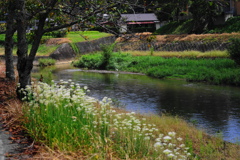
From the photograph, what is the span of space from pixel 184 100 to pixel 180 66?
40.5ft

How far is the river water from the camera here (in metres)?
14.0

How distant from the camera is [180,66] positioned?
3139 cm

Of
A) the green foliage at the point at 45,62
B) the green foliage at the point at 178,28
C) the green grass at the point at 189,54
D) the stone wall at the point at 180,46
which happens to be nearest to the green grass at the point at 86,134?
the green grass at the point at 189,54

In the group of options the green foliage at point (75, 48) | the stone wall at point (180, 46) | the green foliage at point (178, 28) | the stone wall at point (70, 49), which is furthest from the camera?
the green foliage at point (178, 28)

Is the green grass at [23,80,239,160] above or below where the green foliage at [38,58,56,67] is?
above

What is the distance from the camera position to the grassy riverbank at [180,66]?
25.7m

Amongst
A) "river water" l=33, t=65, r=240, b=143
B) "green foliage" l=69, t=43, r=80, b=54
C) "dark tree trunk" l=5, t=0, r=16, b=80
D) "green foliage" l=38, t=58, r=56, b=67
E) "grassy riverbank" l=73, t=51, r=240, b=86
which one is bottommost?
"river water" l=33, t=65, r=240, b=143

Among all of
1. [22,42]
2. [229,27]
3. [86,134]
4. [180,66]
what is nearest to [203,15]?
[229,27]

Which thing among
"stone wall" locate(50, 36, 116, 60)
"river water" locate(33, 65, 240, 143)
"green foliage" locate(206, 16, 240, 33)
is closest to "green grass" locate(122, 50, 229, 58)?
"river water" locate(33, 65, 240, 143)

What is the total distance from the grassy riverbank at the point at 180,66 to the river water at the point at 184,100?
1.16 meters

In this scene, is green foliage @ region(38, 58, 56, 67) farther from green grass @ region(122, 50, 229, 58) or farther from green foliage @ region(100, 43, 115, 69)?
green grass @ region(122, 50, 229, 58)

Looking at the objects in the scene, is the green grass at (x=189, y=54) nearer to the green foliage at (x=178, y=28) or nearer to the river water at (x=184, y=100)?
the river water at (x=184, y=100)

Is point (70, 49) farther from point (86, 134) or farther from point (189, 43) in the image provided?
point (86, 134)

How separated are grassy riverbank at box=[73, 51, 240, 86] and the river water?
116 cm
